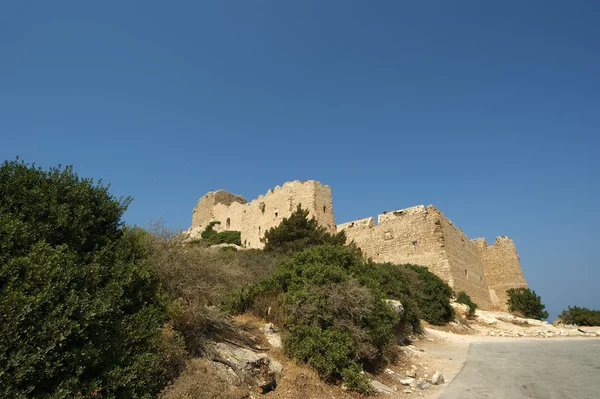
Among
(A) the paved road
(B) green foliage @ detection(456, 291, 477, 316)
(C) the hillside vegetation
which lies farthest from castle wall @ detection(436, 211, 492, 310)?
(C) the hillside vegetation

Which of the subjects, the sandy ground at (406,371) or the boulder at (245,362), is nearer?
the boulder at (245,362)

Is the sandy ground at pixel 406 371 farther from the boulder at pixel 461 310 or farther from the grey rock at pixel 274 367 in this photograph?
the boulder at pixel 461 310

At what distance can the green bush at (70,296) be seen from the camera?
3.33 metres

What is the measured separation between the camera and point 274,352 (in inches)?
277

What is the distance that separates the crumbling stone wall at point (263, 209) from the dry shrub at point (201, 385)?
67.9ft

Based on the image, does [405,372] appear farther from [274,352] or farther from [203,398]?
[203,398]

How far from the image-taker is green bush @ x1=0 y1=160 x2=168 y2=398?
3.33m

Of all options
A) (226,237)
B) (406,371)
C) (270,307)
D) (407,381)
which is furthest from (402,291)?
(226,237)

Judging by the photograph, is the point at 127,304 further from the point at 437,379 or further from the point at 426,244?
the point at 426,244

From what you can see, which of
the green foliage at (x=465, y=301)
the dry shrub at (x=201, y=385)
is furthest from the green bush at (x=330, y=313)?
the green foliage at (x=465, y=301)

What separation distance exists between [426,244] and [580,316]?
8863mm

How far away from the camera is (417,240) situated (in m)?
22.4

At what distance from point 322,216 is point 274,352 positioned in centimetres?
2027

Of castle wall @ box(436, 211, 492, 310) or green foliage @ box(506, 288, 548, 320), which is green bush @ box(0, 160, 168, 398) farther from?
green foliage @ box(506, 288, 548, 320)
